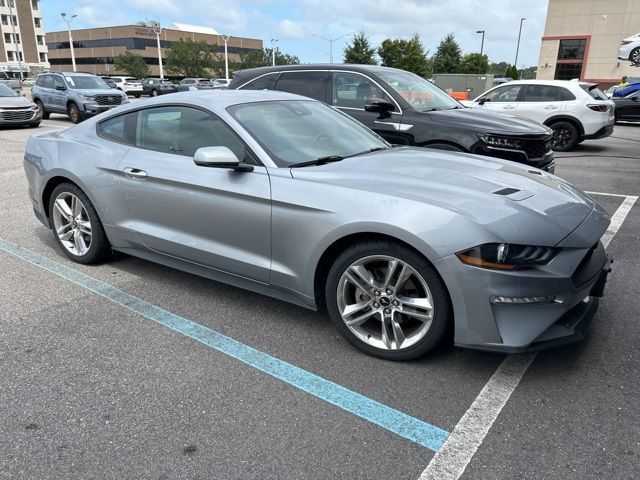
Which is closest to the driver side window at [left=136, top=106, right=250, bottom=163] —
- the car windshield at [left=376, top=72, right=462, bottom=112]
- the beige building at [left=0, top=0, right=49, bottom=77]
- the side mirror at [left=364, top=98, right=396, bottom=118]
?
the side mirror at [left=364, top=98, right=396, bottom=118]

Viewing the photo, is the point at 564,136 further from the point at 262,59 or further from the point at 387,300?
the point at 262,59

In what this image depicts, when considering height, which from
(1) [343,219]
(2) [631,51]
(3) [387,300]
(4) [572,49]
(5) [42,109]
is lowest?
(5) [42,109]

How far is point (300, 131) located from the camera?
148 inches

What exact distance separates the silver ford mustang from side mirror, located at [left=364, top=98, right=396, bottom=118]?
2149 millimetres

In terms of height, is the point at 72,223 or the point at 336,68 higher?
the point at 336,68

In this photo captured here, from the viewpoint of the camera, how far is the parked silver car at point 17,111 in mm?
15625

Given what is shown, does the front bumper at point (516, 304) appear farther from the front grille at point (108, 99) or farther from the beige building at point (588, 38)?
the beige building at point (588, 38)

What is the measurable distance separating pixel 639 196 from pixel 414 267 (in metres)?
6.14

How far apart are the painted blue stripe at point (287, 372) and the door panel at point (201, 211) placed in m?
0.44

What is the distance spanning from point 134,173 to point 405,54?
5642 centimetres

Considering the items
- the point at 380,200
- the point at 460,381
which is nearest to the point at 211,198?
the point at 380,200

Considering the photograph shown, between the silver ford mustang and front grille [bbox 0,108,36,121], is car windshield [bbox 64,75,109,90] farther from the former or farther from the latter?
the silver ford mustang

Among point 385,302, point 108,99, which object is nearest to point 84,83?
point 108,99

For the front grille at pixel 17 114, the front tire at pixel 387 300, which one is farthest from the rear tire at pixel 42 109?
the front tire at pixel 387 300
